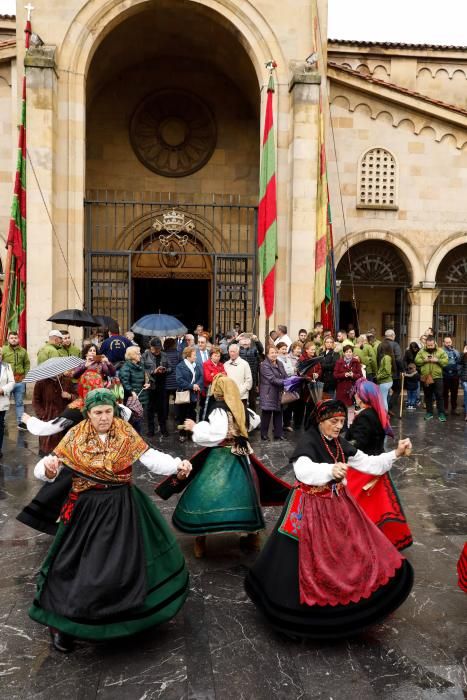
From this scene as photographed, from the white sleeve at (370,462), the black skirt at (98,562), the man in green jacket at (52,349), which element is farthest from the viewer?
the man in green jacket at (52,349)

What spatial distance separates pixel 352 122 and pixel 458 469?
37.6 ft

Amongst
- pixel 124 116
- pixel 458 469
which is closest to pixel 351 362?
pixel 458 469

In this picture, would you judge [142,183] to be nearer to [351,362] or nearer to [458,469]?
[351,362]

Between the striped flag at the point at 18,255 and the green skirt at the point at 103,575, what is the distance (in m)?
9.83

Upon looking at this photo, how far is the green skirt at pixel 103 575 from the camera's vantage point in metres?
3.66

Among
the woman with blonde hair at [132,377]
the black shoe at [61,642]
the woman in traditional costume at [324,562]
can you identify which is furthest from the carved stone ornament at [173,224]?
the black shoe at [61,642]

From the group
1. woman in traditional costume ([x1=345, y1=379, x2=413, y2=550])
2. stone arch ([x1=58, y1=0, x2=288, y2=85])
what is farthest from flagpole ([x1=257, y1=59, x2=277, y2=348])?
woman in traditional costume ([x1=345, y1=379, x2=413, y2=550])

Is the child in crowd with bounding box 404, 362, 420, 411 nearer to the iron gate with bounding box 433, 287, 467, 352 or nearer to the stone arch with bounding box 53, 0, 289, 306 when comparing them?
the iron gate with bounding box 433, 287, 467, 352

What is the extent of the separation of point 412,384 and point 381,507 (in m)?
8.94

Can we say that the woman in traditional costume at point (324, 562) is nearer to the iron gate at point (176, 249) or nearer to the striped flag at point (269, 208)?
the striped flag at point (269, 208)

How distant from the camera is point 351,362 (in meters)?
10.5

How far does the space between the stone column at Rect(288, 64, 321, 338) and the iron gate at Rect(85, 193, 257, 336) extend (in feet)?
5.58

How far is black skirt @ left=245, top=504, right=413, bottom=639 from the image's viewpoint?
3836 mm

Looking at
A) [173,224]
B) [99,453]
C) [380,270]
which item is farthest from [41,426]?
[380,270]
